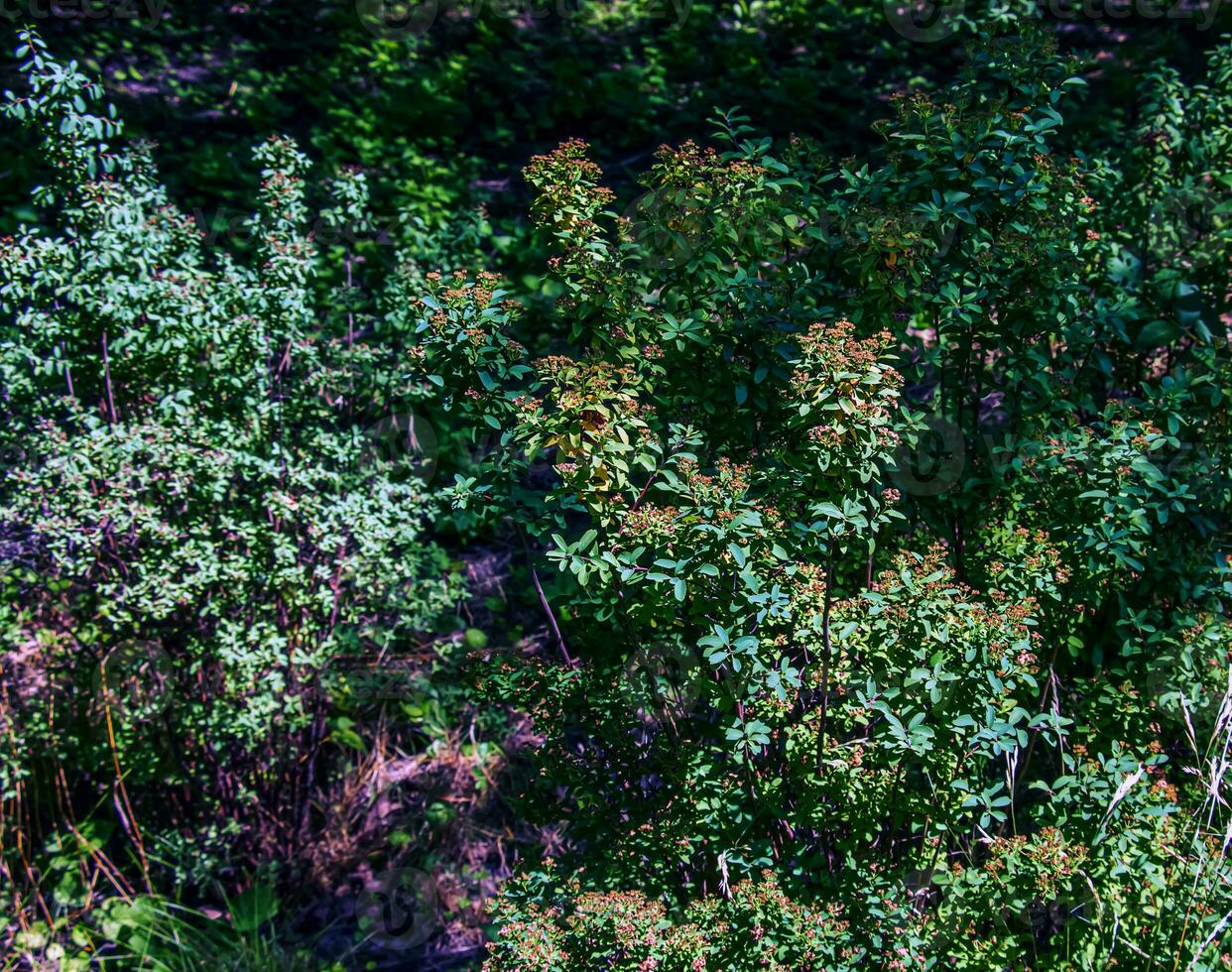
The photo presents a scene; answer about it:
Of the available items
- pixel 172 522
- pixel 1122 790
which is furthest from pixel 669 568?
pixel 172 522

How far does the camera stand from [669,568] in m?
2.36

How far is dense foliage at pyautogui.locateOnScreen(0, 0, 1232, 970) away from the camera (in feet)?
8.04

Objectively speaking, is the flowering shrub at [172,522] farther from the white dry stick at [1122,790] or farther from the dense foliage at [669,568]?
the white dry stick at [1122,790]

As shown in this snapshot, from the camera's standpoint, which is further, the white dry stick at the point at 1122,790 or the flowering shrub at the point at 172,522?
the flowering shrub at the point at 172,522

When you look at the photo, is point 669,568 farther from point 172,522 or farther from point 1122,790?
point 172,522

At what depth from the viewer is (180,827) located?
399cm

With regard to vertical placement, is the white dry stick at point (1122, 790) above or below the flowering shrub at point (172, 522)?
below

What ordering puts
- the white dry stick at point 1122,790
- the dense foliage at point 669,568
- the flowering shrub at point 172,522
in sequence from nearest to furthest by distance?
1. the white dry stick at point 1122,790
2. the dense foliage at point 669,568
3. the flowering shrub at point 172,522

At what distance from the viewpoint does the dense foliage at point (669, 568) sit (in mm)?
2449

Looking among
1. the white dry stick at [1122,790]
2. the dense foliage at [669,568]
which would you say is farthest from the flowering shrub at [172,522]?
the white dry stick at [1122,790]

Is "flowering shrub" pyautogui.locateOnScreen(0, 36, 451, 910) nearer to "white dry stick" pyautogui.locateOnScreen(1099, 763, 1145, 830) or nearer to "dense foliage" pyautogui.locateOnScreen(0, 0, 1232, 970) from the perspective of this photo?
"dense foliage" pyautogui.locateOnScreen(0, 0, 1232, 970)

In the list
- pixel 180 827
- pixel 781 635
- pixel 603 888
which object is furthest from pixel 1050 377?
pixel 180 827

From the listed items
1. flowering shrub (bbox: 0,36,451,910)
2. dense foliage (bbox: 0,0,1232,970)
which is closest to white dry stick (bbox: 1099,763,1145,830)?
dense foliage (bbox: 0,0,1232,970)

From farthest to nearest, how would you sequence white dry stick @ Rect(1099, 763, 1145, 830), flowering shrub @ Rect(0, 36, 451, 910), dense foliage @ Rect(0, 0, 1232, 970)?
flowering shrub @ Rect(0, 36, 451, 910) < dense foliage @ Rect(0, 0, 1232, 970) < white dry stick @ Rect(1099, 763, 1145, 830)
